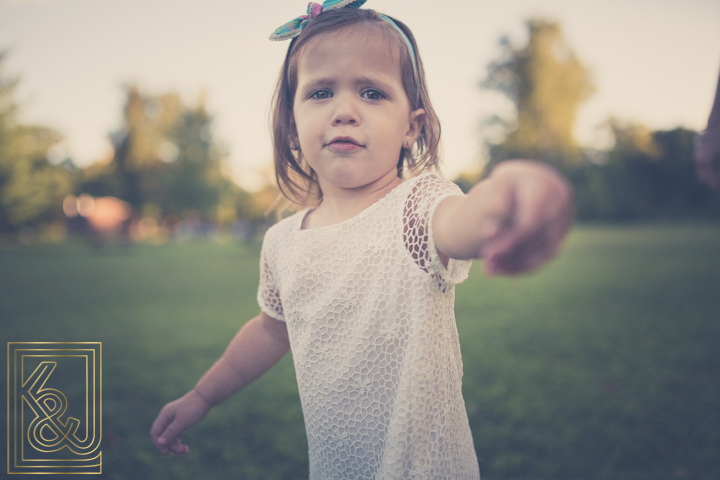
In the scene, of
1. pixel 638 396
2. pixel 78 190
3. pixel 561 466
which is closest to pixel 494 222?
pixel 561 466

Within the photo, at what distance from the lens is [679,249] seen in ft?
43.4

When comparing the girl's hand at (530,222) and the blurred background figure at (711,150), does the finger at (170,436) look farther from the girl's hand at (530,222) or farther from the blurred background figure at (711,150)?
the blurred background figure at (711,150)

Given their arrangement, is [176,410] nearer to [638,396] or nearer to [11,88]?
[638,396]

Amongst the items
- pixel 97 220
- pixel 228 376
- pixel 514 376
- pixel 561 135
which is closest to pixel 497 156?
pixel 561 135

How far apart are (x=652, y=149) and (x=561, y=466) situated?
18.7m

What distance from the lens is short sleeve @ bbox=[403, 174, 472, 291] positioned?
911 millimetres

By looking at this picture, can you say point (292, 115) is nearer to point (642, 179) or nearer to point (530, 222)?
point (530, 222)

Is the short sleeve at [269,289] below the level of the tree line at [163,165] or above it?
below

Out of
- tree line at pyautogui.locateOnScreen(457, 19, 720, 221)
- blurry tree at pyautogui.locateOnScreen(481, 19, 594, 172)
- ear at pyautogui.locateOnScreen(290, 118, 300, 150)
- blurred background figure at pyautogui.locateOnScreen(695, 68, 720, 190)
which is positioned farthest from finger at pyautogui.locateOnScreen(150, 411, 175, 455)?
blurry tree at pyautogui.locateOnScreen(481, 19, 594, 172)

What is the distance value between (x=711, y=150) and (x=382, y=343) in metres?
1.47

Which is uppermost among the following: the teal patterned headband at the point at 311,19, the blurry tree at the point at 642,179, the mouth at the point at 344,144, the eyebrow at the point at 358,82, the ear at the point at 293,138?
the blurry tree at the point at 642,179

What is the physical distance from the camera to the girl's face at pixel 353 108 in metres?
1.09
